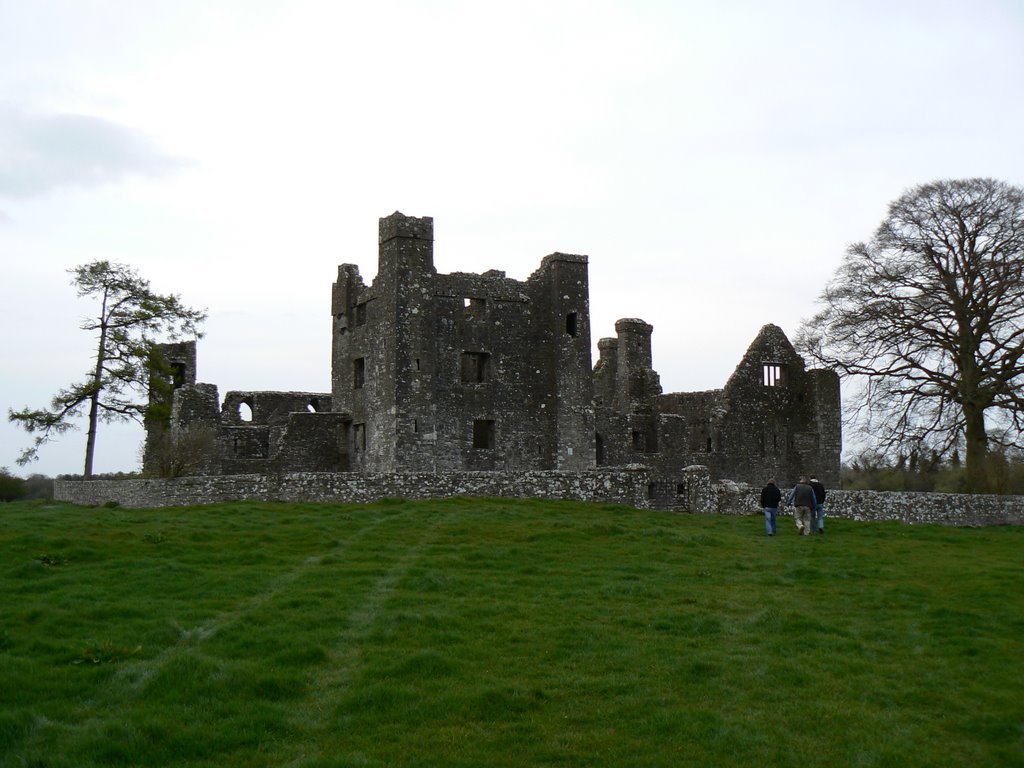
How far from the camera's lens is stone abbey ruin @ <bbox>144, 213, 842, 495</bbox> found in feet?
117

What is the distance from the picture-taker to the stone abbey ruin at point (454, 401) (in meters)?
35.6

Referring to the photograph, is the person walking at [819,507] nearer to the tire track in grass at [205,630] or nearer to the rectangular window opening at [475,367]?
the tire track in grass at [205,630]

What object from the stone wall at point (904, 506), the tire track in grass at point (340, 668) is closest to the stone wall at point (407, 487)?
the stone wall at point (904, 506)

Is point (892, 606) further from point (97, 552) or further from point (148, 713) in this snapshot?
point (97, 552)

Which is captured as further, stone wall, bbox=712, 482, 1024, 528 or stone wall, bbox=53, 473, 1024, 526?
stone wall, bbox=712, 482, 1024, 528

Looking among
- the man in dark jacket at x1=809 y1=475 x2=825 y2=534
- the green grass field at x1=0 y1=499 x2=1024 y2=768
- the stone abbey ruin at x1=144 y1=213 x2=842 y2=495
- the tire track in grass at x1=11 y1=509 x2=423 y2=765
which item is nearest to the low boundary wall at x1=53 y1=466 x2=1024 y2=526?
the stone abbey ruin at x1=144 y1=213 x2=842 y2=495

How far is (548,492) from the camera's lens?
98.9 ft

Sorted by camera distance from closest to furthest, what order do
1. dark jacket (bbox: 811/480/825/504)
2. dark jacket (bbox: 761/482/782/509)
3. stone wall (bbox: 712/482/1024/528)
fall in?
1. dark jacket (bbox: 761/482/782/509)
2. dark jacket (bbox: 811/480/825/504)
3. stone wall (bbox: 712/482/1024/528)

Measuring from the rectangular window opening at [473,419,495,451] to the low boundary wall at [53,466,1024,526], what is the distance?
678 centimetres

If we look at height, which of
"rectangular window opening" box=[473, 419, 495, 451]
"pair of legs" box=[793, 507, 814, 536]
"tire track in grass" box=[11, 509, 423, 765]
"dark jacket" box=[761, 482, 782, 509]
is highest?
"rectangular window opening" box=[473, 419, 495, 451]

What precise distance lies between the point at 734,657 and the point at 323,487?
17996mm

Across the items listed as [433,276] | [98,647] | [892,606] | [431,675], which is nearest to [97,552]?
[98,647]

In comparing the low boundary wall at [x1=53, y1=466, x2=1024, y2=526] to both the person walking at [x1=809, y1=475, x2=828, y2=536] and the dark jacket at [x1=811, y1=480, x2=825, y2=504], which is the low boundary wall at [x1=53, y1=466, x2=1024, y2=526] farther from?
the person walking at [x1=809, y1=475, x2=828, y2=536]

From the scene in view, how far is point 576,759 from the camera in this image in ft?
31.3
